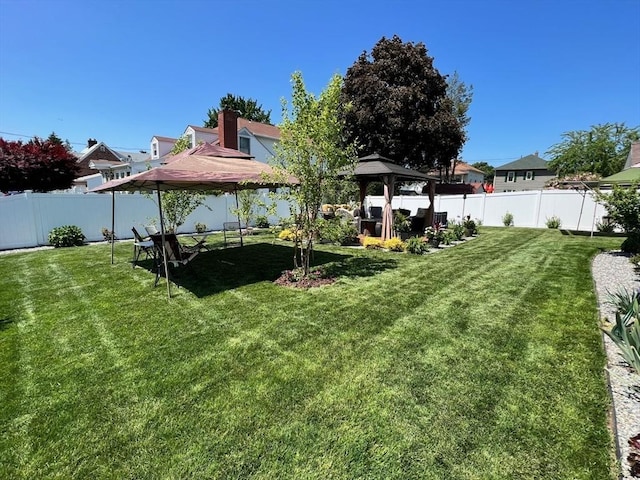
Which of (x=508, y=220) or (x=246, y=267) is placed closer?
(x=246, y=267)

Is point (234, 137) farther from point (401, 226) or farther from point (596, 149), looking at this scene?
point (596, 149)

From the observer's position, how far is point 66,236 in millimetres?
11133

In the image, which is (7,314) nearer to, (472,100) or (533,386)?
(533,386)

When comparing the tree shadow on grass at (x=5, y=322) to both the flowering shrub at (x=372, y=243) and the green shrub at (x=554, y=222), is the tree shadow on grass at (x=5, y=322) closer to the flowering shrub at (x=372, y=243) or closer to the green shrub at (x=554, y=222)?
the flowering shrub at (x=372, y=243)

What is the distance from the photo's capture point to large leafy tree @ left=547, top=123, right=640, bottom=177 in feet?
108

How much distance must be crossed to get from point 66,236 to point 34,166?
881 cm

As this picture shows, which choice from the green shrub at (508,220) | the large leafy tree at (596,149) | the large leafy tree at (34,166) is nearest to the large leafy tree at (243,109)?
the large leafy tree at (34,166)

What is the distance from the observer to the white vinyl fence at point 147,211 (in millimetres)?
10844

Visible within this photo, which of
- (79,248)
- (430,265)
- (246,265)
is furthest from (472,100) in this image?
(79,248)

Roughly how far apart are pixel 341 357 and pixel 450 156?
18.4 meters

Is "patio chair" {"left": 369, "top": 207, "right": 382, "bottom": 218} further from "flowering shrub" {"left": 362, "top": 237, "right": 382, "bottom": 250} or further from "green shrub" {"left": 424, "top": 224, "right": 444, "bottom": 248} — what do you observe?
"flowering shrub" {"left": 362, "top": 237, "right": 382, "bottom": 250}

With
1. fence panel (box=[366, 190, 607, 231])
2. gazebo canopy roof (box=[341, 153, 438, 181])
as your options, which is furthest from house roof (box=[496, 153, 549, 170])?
gazebo canopy roof (box=[341, 153, 438, 181])

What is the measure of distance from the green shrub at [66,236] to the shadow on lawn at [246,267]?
515 centimetres

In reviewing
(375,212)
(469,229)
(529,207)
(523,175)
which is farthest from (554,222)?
(523,175)
